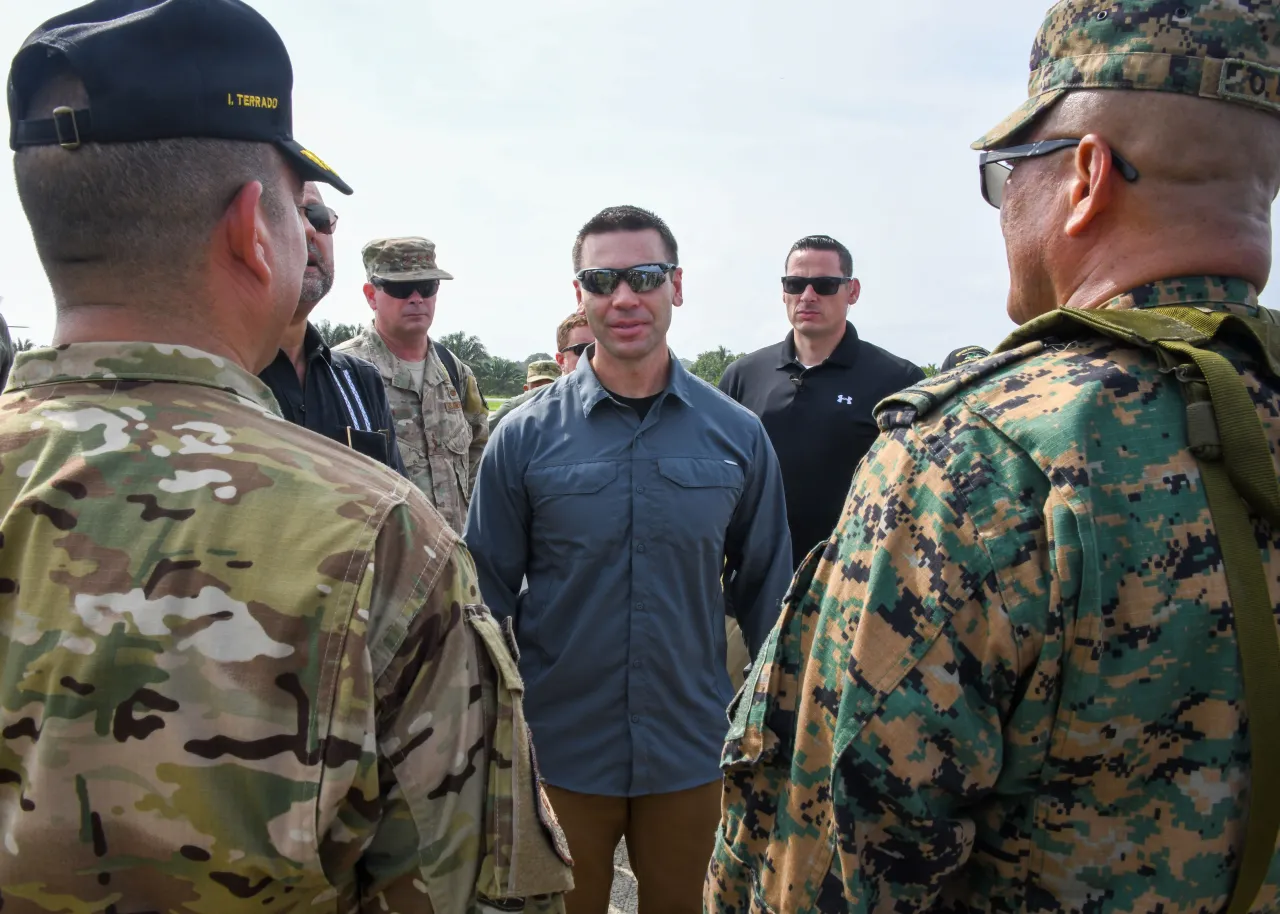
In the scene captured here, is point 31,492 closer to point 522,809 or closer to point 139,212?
point 139,212

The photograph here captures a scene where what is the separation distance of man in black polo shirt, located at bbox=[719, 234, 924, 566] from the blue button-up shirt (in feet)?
4.97

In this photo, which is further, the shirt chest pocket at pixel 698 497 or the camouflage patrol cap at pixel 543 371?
the camouflage patrol cap at pixel 543 371

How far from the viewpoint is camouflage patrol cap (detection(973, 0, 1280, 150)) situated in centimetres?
134

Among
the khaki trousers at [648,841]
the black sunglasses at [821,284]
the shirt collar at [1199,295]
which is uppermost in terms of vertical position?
the black sunglasses at [821,284]

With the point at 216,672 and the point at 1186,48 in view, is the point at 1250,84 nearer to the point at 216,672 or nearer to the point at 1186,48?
the point at 1186,48

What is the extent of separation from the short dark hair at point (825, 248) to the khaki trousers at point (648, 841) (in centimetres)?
343

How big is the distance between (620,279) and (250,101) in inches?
81.5

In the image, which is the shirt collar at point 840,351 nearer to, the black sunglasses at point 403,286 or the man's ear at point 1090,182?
the black sunglasses at point 403,286

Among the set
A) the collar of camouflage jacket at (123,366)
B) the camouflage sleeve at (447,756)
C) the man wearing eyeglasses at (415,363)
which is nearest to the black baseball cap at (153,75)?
the collar of camouflage jacket at (123,366)

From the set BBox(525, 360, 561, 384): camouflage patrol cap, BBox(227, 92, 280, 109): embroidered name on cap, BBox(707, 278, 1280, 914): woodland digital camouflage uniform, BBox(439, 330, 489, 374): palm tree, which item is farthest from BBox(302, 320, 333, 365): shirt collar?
BBox(439, 330, 489, 374): palm tree

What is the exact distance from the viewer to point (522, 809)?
4.14ft

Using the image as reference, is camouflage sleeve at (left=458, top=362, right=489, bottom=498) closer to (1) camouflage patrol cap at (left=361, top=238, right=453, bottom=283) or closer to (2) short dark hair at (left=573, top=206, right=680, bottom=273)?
(1) camouflage patrol cap at (left=361, top=238, right=453, bottom=283)

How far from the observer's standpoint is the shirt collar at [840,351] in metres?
5.12

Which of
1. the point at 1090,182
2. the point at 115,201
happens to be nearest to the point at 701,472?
the point at 1090,182
